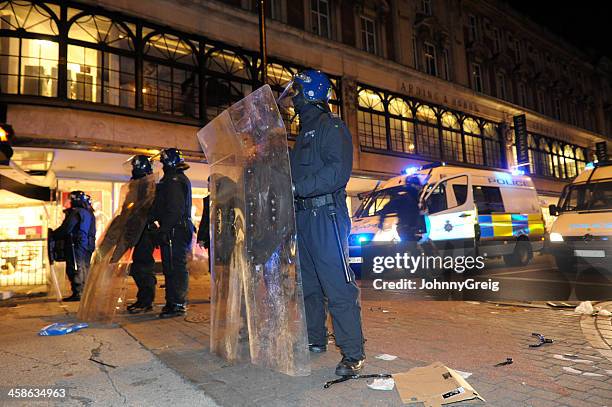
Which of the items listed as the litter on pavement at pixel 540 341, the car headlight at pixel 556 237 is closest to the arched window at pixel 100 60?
the car headlight at pixel 556 237

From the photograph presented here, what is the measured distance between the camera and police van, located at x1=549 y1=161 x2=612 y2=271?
7.68 metres

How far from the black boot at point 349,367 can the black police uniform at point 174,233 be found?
316 centimetres

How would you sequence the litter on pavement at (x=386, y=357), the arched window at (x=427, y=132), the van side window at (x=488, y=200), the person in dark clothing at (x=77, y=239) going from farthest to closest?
the arched window at (x=427, y=132)
the van side window at (x=488, y=200)
the person in dark clothing at (x=77, y=239)
the litter on pavement at (x=386, y=357)

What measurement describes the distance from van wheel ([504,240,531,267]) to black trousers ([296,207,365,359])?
924cm

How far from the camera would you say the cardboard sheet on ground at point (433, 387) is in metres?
2.28

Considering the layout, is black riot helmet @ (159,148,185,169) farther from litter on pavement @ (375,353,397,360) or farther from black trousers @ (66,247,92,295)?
litter on pavement @ (375,353,397,360)

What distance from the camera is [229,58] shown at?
1411cm

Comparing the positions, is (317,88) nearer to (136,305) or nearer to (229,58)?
(136,305)

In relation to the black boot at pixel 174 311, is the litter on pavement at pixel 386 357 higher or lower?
lower

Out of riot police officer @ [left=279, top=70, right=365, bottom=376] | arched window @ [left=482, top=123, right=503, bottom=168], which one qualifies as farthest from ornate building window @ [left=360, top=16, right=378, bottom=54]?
riot police officer @ [left=279, top=70, right=365, bottom=376]

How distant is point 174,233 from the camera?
17.9 ft

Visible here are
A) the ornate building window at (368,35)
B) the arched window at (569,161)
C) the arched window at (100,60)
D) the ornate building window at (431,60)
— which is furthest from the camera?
the arched window at (569,161)

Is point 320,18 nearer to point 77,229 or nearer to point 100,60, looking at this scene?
point 100,60

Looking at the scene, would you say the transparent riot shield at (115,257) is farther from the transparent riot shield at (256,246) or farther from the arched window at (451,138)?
the arched window at (451,138)
